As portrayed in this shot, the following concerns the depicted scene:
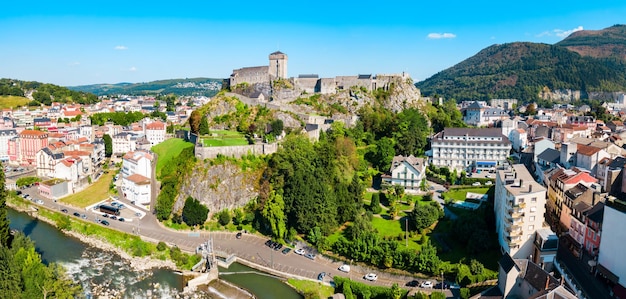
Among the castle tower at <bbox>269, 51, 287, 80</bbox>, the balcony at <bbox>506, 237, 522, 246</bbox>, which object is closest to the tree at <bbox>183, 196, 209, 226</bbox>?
the balcony at <bbox>506, 237, 522, 246</bbox>

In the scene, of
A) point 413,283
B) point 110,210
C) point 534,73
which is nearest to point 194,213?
point 110,210

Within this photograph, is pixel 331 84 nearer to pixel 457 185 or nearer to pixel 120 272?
pixel 457 185

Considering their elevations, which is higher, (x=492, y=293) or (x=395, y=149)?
(x=395, y=149)

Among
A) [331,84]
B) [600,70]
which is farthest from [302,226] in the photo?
[600,70]

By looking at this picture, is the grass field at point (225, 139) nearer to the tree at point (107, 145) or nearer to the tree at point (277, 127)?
the tree at point (277, 127)

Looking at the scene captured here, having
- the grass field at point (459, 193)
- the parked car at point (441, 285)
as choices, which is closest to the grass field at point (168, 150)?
the grass field at point (459, 193)

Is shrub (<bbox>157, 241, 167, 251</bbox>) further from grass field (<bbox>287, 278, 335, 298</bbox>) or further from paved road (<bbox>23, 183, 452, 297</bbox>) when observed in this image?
grass field (<bbox>287, 278, 335, 298</bbox>)
